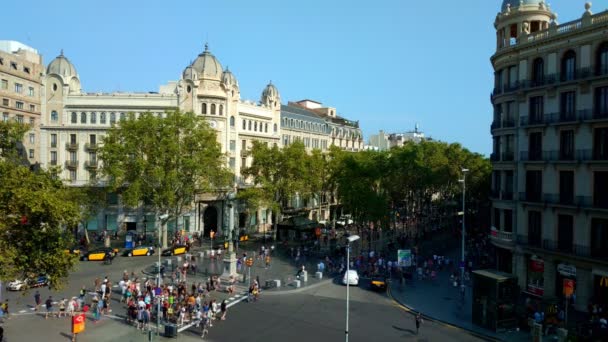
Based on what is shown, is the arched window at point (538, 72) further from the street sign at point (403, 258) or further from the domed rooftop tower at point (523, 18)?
the street sign at point (403, 258)

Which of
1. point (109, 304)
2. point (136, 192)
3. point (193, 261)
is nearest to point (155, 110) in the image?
point (136, 192)

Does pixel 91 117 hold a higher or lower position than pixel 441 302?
higher

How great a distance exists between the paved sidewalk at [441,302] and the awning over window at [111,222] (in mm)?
40814

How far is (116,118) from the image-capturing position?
65.8m

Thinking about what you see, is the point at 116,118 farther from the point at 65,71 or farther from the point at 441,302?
the point at 441,302

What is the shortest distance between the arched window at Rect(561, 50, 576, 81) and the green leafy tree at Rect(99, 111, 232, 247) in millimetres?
36257

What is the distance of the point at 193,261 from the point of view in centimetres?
4722

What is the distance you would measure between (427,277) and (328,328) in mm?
18089

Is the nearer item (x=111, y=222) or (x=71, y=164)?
(x=71, y=164)

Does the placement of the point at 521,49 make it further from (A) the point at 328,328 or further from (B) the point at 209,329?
(B) the point at 209,329

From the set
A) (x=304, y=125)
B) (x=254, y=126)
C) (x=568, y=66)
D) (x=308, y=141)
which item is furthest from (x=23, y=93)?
(x=568, y=66)

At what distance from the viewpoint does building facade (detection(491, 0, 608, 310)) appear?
111ft

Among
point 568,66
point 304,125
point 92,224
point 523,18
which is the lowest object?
point 92,224

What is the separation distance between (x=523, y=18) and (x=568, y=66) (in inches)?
286
